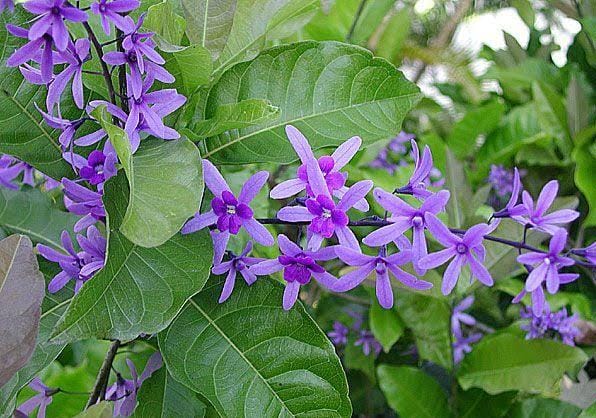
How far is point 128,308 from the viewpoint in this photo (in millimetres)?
555

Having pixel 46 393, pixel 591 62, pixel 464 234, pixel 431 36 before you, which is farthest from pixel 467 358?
pixel 431 36

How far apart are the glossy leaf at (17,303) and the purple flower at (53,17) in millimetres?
158

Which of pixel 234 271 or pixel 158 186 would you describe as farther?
pixel 234 271

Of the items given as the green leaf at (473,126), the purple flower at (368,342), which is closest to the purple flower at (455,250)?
the purple flower at (368,342)

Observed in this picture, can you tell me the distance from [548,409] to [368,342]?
0.29 metres

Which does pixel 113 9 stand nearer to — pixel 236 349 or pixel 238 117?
pixel 238 117

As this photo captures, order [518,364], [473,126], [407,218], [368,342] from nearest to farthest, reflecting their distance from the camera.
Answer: [407,218] < [518,364] < [368,342] < [473,126]

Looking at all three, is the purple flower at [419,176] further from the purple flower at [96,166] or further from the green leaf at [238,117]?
the purple flower at [96,166]

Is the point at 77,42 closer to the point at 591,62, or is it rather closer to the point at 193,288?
the point at 193,288

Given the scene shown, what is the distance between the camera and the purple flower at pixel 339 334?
117 centimetres

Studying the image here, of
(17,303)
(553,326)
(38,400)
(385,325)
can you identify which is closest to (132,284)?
(17,303)

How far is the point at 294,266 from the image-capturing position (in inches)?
23.8

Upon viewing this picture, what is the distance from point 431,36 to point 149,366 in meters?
5.75

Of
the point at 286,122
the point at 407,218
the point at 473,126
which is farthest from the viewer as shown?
the point at 473,126
